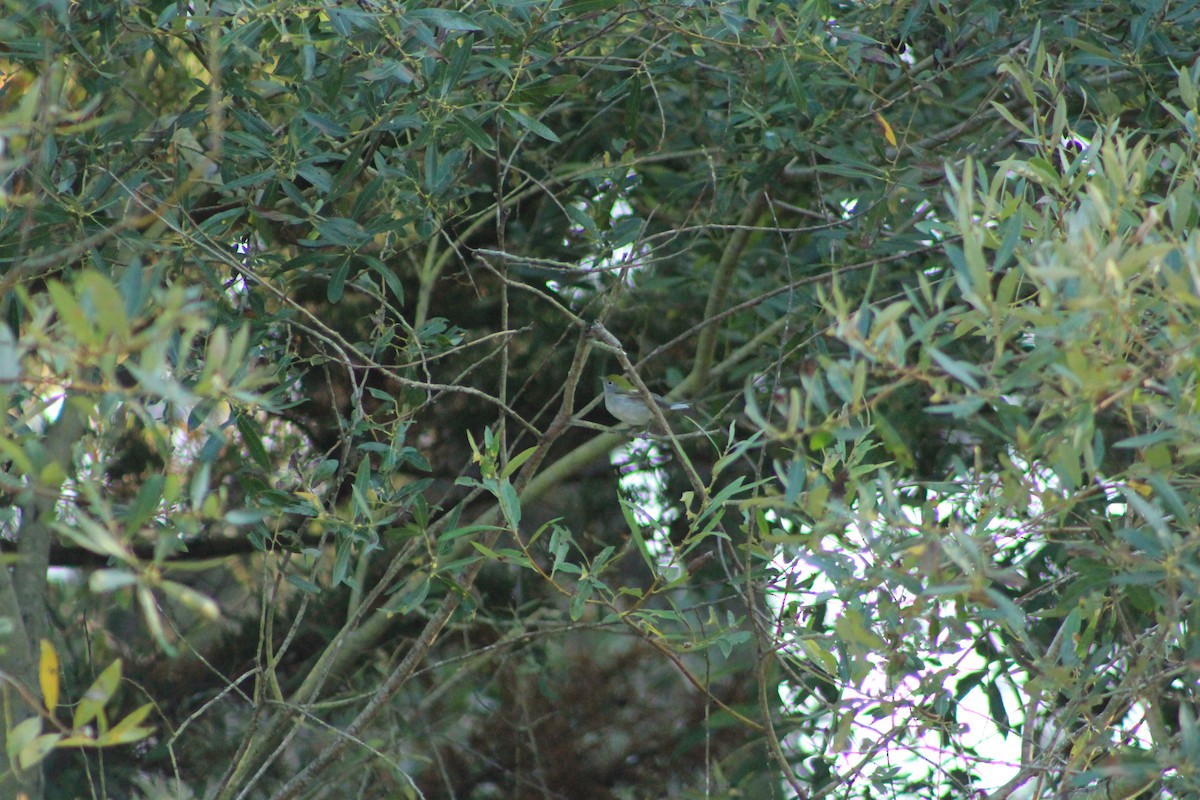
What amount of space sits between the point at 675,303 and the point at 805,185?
0.61 meters

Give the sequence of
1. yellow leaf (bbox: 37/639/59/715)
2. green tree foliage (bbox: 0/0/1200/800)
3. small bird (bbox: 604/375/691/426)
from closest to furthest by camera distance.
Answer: yellow leaf (bbox: 37/639/59/715) < green tree foliage (bbox: 0/0/1200/800) < small bird (bbox: 604/375/691/426)

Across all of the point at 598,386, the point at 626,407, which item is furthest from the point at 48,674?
the point at 598,386

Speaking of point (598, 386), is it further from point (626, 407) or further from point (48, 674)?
point (48, 674)

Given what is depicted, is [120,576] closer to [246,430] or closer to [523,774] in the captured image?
[246,430]

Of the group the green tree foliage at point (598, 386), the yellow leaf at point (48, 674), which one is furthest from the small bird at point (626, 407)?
the yellow leaf at point (48, 674)

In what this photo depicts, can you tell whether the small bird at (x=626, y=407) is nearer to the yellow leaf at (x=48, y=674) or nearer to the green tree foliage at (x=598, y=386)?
the green tree foliage at (x=598, y=386)

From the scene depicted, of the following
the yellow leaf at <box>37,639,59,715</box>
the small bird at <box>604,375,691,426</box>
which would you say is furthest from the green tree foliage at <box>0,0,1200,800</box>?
the small bird at <box>604,375,691,426</box>

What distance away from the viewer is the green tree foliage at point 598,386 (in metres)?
1.43

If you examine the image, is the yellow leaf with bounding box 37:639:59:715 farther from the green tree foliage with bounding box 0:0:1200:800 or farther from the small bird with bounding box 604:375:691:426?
the small bird with bounding box 604:375:691:426

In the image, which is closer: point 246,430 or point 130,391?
point 130,391

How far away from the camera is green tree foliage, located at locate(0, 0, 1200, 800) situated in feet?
4.68

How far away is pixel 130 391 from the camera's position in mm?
1225

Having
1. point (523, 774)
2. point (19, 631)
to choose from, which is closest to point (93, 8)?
point (19, 631)

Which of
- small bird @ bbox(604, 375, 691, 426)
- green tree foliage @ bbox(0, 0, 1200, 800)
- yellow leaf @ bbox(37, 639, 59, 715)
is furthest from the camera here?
small bird @ bbox(604, 375, 691, 426)
